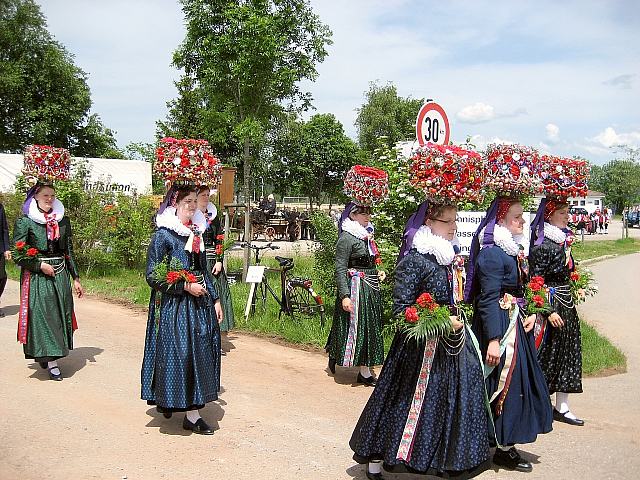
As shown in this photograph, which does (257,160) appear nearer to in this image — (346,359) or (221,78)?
(221,78)

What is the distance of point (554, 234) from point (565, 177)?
0.57 meters

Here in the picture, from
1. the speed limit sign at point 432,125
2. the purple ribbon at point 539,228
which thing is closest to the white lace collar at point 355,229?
the speed limit sign at point 432,125

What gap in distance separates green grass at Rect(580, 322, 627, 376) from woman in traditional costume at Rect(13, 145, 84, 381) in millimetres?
5912

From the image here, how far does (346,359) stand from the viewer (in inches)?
262

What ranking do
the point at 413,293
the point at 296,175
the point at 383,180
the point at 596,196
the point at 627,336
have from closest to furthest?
1. the point at 413,293
2. the point at 383,180
3. the point at 627,336
4. the point at 296,175
5. the point at 596,196

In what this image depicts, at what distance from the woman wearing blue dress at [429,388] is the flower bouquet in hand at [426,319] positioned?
0.06 metres

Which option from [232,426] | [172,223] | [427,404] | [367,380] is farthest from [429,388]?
[367,380]

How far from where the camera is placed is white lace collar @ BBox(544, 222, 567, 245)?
18.1ft

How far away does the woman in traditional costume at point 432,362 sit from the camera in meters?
3.96

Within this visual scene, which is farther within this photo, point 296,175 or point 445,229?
point 296,175

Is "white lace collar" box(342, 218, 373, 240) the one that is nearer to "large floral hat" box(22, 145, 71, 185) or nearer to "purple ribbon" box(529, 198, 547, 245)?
"purple ribbon" box(529, 198, 547, 245)

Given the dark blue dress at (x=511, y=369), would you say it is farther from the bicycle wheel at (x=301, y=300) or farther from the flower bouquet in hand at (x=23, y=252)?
the bicycle wheel at (x=301, y=300)

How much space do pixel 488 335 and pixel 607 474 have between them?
1376mm

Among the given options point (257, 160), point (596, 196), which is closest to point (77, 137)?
point (257, 160)
